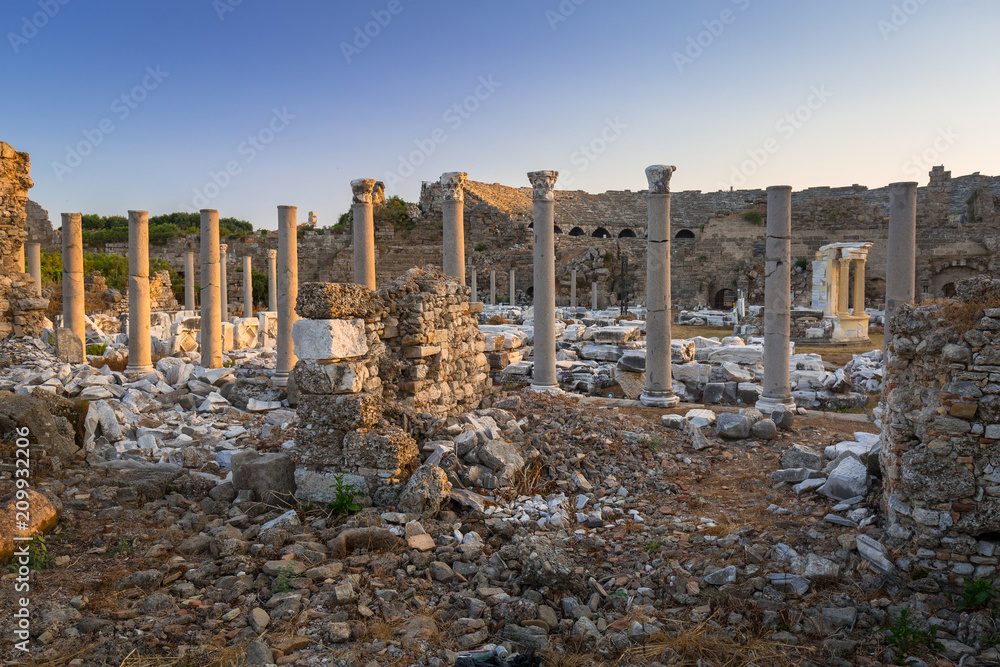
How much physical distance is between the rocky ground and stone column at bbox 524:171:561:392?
16.8 feet

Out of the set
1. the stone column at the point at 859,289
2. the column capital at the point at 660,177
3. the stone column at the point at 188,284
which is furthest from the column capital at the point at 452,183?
Answer: the stone column at the point at 859,289

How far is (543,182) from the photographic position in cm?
1272

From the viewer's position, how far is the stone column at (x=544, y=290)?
12.9 metres

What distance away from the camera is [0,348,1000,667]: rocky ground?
4.39m

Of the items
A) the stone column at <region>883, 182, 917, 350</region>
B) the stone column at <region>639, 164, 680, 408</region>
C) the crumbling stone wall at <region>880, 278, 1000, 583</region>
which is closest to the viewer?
the crumbling stone wall at <region>880, 278, 1000, 583</region>

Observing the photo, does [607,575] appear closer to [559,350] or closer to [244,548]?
[244,548]

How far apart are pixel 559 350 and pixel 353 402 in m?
10.2

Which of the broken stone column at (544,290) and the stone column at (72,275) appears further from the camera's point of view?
the stone column at (72,275)

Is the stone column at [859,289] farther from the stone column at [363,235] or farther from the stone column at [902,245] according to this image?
the stone column at [363,235]

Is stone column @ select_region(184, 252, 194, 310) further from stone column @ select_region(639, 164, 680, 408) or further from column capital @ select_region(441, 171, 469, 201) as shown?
stone column @ select_region(639, 164, 680, 408)

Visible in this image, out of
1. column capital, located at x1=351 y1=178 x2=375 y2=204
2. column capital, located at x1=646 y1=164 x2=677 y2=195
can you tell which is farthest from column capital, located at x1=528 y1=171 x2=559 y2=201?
column capital, located at x1=351 y1=178 x2=375 y2=204

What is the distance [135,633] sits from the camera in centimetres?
449

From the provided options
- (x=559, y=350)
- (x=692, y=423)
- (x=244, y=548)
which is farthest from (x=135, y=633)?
(x=559, y=350)

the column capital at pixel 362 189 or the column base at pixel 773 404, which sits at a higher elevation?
the column capital at pixel 362 189
